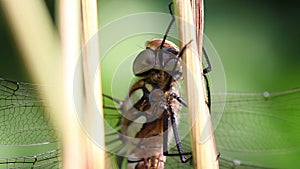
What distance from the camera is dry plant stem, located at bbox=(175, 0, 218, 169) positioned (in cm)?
59

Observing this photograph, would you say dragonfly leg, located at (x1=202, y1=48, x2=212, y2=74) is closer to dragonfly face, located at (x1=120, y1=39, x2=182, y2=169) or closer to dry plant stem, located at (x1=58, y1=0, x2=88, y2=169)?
dragonfly face, located at (x1=120, y1=39, x2=182, y2=169)

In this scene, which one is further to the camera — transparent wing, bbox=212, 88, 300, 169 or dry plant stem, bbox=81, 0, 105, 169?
transparent wing, bbox=212, 88, 300, 169

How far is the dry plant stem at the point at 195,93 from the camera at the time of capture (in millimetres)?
586

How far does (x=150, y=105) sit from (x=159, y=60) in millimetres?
130

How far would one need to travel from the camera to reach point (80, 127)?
1.61 feet

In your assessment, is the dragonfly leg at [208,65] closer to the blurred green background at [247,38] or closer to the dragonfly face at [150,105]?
the dragonfly face at [150,105]

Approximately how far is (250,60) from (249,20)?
0.18 metres

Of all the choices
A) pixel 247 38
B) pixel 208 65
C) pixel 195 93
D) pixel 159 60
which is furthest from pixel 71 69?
pixel 247 38

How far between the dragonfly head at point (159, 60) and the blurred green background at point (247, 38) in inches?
17.9

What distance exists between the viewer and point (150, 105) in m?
1.21

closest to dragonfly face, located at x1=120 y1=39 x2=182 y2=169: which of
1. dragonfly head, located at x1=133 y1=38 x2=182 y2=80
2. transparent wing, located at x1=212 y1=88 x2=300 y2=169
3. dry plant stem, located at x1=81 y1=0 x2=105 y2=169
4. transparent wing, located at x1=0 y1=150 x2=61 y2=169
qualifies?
dragonfly head, located at x1=133 y1=38 x2=182 y2=80

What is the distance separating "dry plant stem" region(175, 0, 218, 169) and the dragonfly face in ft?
1.29

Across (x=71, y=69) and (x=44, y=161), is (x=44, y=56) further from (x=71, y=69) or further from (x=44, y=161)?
(x=44, y=161)

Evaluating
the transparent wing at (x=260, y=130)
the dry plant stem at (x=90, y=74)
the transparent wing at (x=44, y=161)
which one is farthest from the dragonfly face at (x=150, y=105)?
the dry plant stem at (x=90, y=74)
